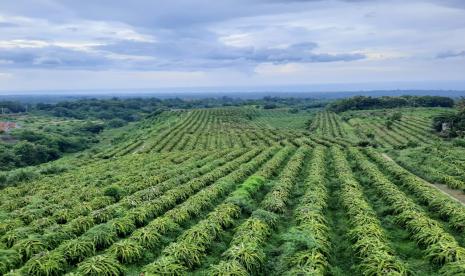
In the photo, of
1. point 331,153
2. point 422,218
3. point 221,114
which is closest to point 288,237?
point 422,218

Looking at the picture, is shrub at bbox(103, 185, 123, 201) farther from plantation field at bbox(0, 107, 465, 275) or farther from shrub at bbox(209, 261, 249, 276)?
shrub at bbox(209, 261, 249, 276)

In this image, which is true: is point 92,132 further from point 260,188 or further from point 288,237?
point 288,237

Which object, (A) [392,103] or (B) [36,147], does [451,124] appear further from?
(B) [36,147]

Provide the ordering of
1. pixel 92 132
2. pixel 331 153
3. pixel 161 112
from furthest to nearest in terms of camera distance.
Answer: pixel 161 112, pixel 92 132, pixel 331 153

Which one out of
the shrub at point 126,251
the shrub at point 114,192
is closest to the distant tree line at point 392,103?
the shrub at point 114,192

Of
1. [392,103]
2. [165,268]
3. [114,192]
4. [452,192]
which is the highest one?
[392,103]

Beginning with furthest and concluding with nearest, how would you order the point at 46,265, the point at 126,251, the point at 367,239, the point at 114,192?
1. the point at 114,192
2. the point at 367,239
3. the point at 126,251
4. the point at 46,265

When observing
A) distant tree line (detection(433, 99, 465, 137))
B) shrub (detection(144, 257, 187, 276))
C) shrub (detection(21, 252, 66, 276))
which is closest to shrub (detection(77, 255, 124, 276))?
shrub (detection(21, 252, 66, 276))

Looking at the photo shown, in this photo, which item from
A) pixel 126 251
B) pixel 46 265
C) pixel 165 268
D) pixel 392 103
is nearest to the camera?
pixel 165 268

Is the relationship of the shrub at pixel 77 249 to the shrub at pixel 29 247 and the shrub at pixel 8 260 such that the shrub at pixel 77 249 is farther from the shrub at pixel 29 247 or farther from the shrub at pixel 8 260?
the shrub at pixel 8 260

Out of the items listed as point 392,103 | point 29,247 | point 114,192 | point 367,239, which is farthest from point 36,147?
point 392,103

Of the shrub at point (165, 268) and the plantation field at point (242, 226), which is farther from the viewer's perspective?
the plantation field at point (242, 226)
